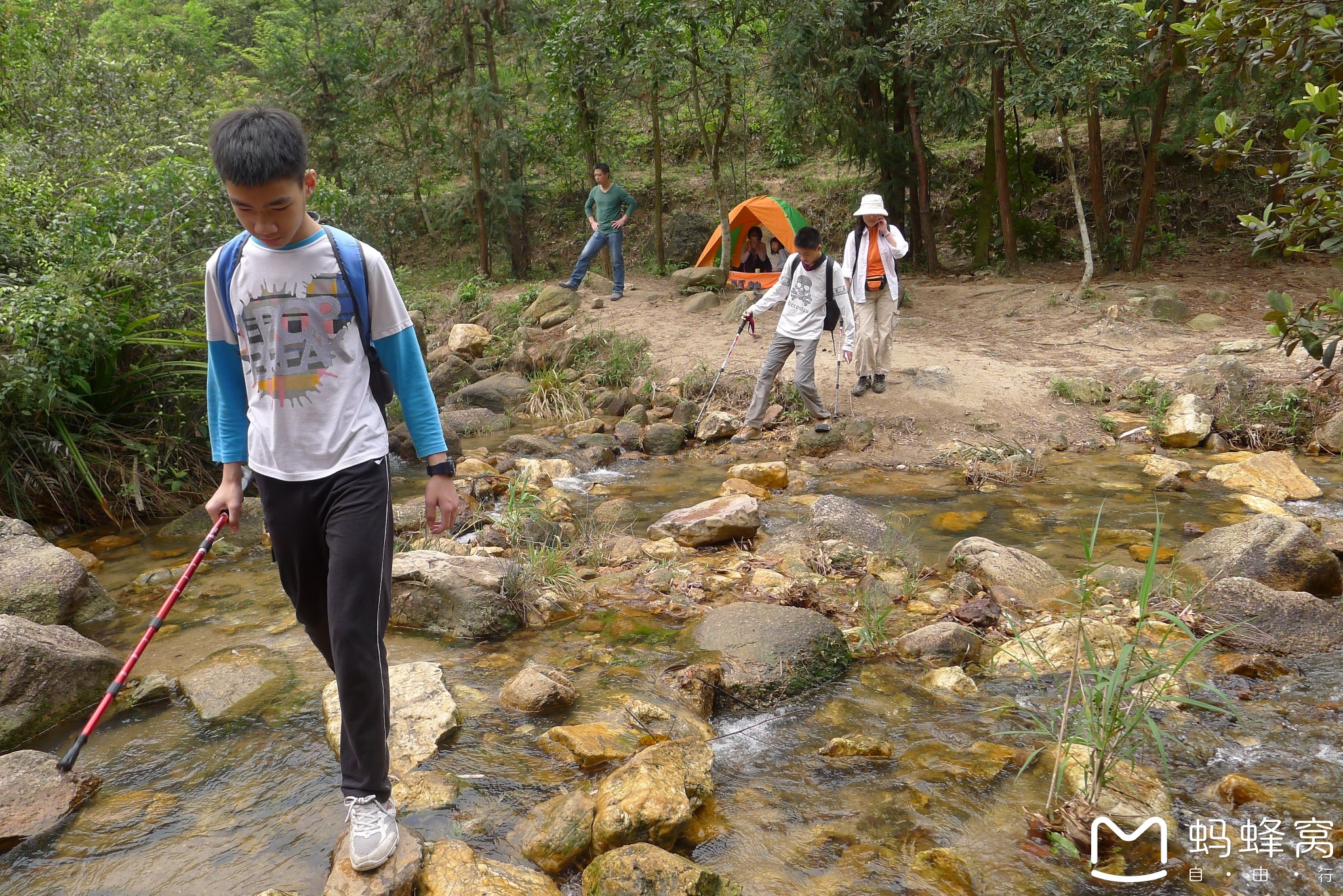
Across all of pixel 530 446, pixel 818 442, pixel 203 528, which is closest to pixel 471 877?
pixel 203 528

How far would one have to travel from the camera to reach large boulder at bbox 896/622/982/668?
4.34m

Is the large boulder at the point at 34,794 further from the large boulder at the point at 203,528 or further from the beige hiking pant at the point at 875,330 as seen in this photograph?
the beige hiking pant at the point at 875,330

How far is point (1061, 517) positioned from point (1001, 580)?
5.97 feet

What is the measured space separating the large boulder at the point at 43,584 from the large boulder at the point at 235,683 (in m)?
1.18

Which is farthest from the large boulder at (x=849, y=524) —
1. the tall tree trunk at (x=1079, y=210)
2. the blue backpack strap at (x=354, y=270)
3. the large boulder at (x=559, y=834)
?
the tall tree trunk at (x=1079, y=210)

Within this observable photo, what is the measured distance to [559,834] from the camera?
2.87 metres

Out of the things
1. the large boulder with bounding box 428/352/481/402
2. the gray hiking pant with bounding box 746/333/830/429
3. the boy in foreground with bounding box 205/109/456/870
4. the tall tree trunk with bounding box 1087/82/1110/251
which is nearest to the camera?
the boy in foreground with bounding box 205/109/456/870

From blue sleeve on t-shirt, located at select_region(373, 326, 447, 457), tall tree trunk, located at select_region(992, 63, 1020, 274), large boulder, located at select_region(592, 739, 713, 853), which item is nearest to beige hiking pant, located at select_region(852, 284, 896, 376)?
tall tree trunk, located at select_region(992, 63, 1020, 274)

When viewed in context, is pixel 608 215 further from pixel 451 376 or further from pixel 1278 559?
pixel 1278 559

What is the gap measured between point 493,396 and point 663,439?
3.04 m

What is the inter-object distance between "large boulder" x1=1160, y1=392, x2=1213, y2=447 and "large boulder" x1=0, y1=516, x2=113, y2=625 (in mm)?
8601

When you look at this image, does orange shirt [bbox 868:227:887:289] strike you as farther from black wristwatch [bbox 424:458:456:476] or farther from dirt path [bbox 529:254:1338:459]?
black wristwatch [bbox 424:458:456:476]

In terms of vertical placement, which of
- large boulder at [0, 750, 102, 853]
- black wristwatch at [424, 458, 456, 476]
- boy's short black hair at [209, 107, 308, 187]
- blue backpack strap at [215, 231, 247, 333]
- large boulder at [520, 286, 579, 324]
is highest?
boy's short black hair at [209, 107, 308, 187]

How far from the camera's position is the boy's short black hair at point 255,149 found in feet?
6.92
